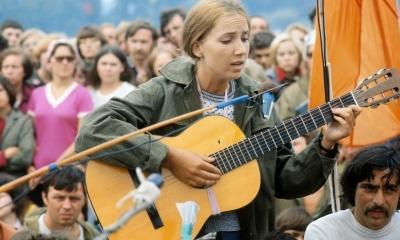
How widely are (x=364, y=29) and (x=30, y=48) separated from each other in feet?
24.8

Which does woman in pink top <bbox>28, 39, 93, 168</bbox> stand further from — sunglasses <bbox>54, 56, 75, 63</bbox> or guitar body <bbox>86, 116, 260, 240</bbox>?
guitar body <bbox>86, 116, 260, 240</bbox>

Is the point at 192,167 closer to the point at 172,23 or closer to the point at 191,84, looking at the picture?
the point at 191,84

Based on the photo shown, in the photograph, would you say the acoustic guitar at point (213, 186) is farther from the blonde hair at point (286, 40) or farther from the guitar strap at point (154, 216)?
the blonde hair at point (286, 40)

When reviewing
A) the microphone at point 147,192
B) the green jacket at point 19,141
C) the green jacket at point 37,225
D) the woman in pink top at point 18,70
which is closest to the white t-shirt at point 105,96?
the green jacket at point 19,141

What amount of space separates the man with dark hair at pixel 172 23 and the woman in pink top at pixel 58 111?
1.95 m

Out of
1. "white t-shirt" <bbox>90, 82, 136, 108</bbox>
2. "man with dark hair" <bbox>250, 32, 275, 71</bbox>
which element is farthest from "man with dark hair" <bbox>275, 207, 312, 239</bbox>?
"man with dark hair" <bbox>250, 32, 275, 71</bbox>

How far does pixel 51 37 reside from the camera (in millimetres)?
13875

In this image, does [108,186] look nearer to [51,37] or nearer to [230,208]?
[230,208]

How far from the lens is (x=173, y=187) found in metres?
6.70

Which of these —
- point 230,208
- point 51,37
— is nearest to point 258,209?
point 230,208

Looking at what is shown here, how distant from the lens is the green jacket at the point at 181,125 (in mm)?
6602

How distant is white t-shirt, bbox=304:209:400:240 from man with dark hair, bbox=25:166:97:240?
9.09 ft

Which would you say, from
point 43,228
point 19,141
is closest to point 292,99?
point 19,141

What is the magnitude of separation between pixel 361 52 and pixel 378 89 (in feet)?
3.72
